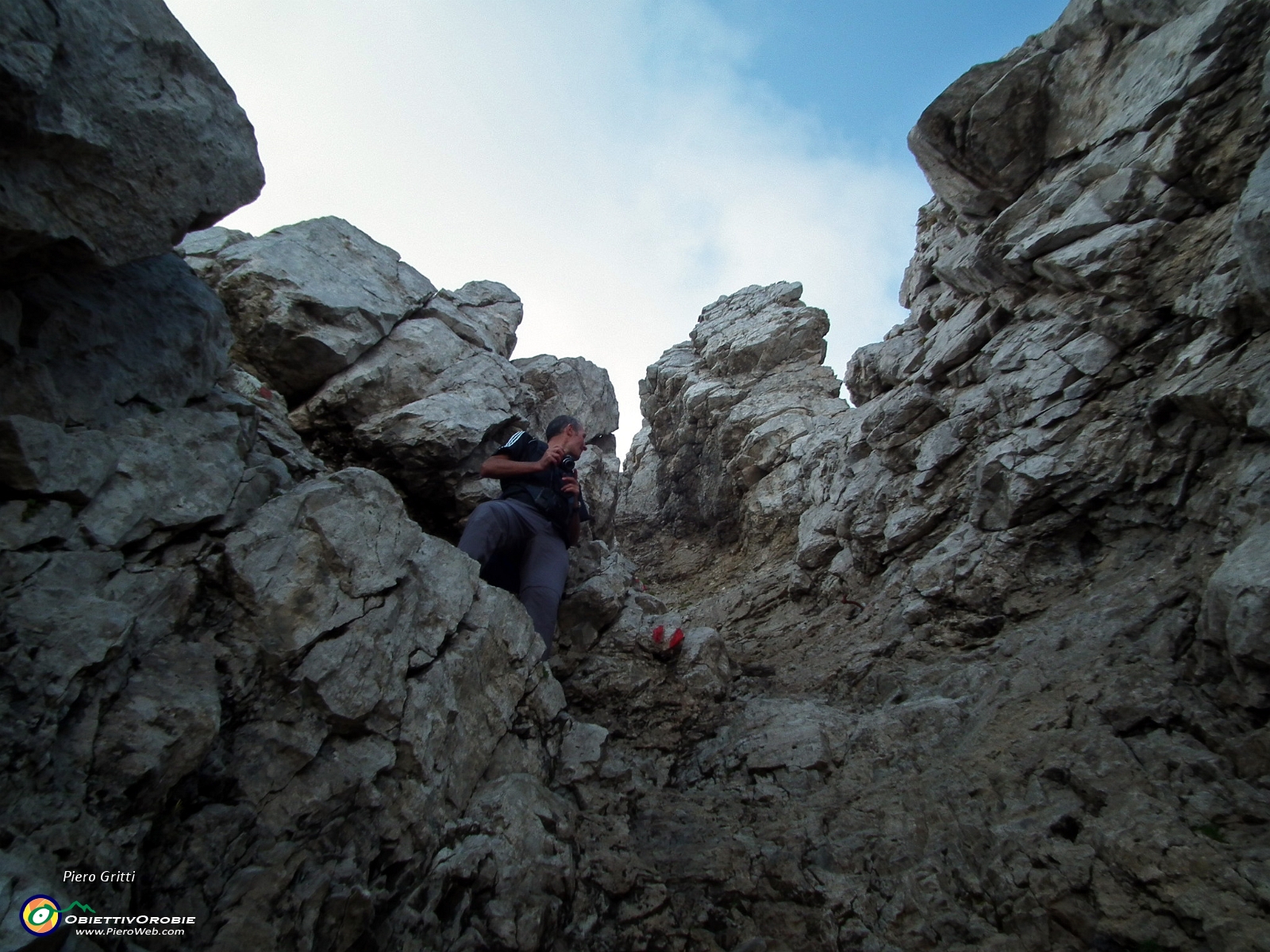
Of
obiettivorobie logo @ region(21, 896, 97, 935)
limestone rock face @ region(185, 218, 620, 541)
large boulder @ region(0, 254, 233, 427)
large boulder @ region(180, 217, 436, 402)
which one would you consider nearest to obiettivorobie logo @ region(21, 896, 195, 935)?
obiettivorobie logo @ region(21, 896, 97, 935)

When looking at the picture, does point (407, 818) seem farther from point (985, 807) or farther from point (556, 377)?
point (556, 377)

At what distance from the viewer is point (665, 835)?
715 cm

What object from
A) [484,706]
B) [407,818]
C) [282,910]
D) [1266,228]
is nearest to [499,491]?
[484,706]

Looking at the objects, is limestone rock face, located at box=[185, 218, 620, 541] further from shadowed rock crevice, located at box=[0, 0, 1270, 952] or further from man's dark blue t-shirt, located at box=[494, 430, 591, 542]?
man's dark blue t-shirt, located at box=[494, 430, 591, 542]

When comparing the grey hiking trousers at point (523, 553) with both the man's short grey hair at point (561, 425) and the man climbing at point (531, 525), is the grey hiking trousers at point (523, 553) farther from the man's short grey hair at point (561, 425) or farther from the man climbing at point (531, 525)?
the man's short grey hair at point (561, 425)

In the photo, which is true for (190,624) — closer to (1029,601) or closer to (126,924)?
(126,924)

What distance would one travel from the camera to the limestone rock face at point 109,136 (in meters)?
4.28

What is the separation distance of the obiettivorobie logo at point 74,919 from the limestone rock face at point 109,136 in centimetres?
422

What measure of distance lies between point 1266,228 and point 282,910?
11.1m

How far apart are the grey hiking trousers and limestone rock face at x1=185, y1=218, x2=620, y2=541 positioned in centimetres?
137

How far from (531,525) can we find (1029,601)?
7216mm

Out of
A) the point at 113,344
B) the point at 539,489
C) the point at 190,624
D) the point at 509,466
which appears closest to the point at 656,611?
the point at 539,489

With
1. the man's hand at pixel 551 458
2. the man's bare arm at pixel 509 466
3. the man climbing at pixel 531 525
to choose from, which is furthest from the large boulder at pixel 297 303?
the man's hand at pixel 551 458

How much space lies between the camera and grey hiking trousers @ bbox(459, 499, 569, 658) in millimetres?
8953
